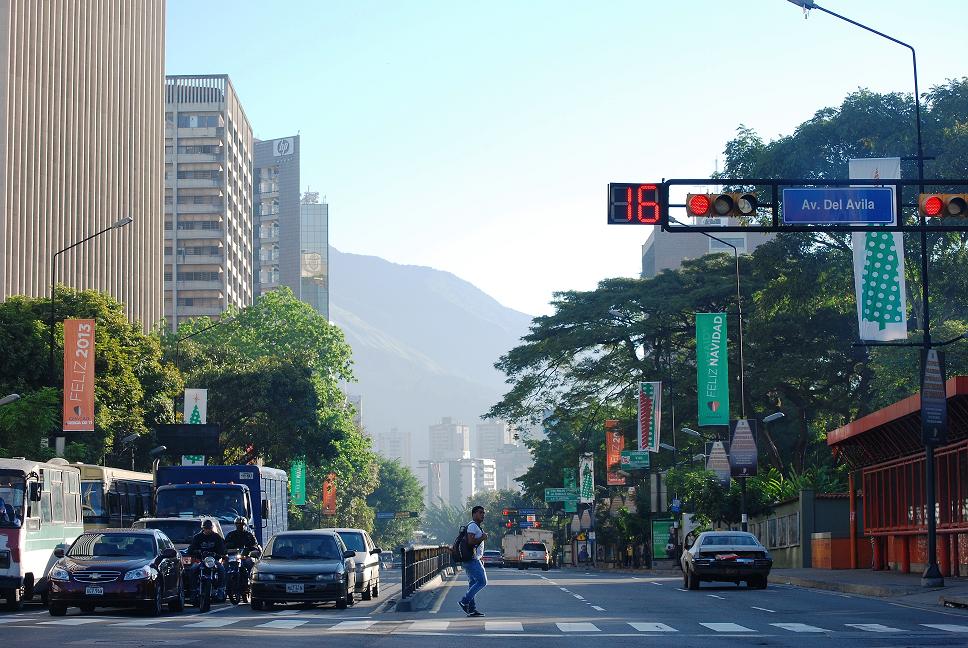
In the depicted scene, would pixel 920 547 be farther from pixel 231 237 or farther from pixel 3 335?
pixel 231 237

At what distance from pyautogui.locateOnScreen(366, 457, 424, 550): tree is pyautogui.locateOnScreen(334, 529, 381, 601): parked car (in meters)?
143

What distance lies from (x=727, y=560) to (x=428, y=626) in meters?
16.2

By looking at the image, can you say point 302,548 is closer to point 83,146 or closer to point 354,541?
point 354,541

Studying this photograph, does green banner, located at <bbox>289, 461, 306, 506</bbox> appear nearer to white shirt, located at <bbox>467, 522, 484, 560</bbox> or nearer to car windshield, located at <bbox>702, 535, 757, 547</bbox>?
car windshield, located at <bbox>702, 535, 757, 547</bbox>

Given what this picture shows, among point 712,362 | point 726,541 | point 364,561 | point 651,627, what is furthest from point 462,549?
point 712,362

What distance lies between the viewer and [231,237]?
160250 mm

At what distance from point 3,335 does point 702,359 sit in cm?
2864

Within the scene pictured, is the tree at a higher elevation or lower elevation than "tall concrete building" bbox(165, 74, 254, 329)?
lower

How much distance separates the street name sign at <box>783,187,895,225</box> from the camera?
26797 millimetres

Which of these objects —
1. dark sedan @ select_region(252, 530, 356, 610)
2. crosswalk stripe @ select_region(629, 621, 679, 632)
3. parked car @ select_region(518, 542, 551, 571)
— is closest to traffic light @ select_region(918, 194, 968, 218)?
crosswalk stripe @ select_region(629, 621, 679, 632)

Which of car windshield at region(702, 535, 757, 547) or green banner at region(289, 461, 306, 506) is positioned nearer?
car windshield at region(702, 535, 757, 547)

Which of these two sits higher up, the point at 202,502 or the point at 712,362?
the point at 712,362

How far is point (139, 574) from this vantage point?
989 inches

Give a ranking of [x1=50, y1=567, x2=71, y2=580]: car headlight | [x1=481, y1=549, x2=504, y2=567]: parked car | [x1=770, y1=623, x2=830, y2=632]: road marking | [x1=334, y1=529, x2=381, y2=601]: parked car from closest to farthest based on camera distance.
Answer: [x1=770, y1=623, x2=830, y2=632]: road marking, [x1=50, y1=567, x2=71, y2=580]: car headlight, [x1=334, y1=529, x2=381, y2=601]: parked car, [x1=481, y1=549, x2=504, y2=567]: parked car
